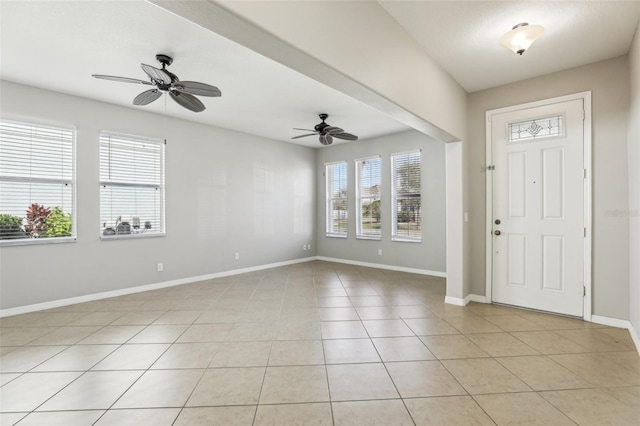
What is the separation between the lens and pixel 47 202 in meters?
3.90

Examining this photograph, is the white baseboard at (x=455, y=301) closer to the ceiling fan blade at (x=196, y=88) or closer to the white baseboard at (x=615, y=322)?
the white baseboard at (x=615, y=322)

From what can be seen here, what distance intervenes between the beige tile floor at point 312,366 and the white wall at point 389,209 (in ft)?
6.21

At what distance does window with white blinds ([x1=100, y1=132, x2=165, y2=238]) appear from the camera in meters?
4.39

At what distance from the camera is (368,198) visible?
673 cm

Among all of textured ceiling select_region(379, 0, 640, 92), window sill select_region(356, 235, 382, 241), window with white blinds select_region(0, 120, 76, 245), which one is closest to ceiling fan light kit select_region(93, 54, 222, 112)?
window with white blinds select_region(0, 120, 76, 245)

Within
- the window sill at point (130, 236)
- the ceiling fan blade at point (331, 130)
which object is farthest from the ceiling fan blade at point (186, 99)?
the window sill at point (130, 236)

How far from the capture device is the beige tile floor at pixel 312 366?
1838 millimetres

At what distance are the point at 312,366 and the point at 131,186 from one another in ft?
13.4

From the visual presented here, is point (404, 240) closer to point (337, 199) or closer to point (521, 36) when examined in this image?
point (337, 199)

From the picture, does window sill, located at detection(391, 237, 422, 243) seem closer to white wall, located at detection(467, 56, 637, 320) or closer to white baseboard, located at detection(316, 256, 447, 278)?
white baseboard, located at detection(316, 256, 447, 278)

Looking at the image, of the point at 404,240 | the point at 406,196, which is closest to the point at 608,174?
the point at 406,196

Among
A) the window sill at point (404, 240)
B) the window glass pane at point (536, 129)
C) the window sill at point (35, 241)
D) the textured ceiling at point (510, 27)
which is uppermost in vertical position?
the textured ceiling at point (510, 27)

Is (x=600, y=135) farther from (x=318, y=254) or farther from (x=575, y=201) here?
(x=318, y=254)

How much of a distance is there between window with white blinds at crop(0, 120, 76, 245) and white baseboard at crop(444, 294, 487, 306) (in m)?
5.28
